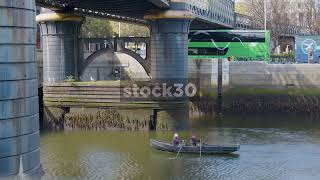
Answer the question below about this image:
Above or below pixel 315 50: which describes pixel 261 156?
below

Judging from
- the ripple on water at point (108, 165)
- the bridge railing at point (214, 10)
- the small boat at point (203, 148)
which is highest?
the bridge railing at point (214, 10)

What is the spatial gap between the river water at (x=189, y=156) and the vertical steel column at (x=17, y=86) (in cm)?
992

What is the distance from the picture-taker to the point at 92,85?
3656 centimetres

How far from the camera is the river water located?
81.5ft

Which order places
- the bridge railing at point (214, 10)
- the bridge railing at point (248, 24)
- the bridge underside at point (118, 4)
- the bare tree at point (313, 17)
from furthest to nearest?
the bare tree at point (313, 17), the bridge railing at point (248, 24), the bridge railing at point (214, 10), the bridge underside at point (118, 4)

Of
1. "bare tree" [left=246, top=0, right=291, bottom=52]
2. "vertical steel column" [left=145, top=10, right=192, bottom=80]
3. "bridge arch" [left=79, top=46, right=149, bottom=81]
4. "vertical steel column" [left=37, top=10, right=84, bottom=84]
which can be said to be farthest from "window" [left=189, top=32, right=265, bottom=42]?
"bare tree" [left=246, top=0, right=291, bottom=52]

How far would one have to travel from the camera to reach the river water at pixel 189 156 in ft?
81.5

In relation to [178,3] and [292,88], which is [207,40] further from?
[178,3]

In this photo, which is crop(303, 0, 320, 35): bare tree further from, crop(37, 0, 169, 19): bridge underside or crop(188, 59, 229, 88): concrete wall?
crop(37, 0, 169, 19): bridge underside

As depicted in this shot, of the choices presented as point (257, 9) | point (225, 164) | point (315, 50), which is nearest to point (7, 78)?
point (225, 164)

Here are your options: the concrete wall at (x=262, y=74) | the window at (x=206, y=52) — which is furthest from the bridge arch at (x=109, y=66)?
the concrete wall at (x=262, y=74)

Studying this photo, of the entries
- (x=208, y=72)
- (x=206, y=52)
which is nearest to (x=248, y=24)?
(x=206, y=52)

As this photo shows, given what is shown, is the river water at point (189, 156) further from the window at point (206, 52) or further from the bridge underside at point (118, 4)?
the window at point (206, 52)

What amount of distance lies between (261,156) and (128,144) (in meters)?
7.30
